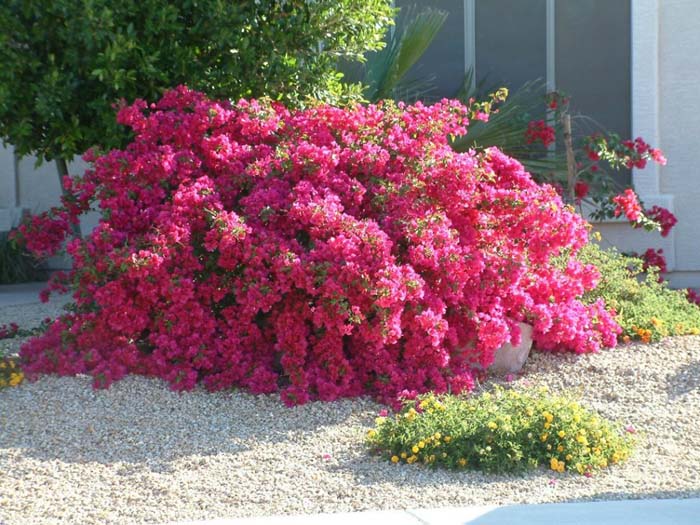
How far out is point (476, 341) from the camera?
5.82 meters

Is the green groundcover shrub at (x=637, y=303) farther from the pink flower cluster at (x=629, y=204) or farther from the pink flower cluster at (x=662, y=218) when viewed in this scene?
the pink flower cluster at (x=662, y=218)

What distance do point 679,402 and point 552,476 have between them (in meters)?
1.45

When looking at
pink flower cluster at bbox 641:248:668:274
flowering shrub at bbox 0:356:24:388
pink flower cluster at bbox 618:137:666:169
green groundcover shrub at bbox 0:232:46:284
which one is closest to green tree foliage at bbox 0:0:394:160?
flowering shrub at bbox 0:356:24:388

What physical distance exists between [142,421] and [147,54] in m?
2.41

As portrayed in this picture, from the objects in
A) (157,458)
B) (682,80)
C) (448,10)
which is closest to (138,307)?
(157,458)

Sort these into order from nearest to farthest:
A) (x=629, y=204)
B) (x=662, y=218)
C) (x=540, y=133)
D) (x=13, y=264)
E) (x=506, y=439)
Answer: (x=506, y=439)
(x=629, y=204)
(x=540, y=133)
(x=662, y=218)
(x=13, y=264)

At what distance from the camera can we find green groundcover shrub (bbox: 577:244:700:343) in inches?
270

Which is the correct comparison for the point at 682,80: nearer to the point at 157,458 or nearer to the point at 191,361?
the point at 191,361

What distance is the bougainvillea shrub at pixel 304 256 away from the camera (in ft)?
18.1

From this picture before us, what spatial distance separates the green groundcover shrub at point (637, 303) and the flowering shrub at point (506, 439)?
6.37 ft

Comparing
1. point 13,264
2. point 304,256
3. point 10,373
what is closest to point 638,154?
point 304,256

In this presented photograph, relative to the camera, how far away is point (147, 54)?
6398 mm

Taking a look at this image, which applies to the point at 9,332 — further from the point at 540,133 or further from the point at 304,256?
the point at 540,133

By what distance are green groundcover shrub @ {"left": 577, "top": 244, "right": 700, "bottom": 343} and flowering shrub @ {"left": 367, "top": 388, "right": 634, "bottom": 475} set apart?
1.94 metres
